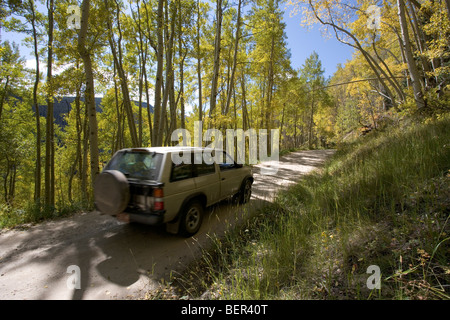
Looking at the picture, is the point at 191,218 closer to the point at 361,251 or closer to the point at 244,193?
the point at 244,193

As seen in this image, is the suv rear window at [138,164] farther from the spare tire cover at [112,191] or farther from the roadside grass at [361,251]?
the roadside grass at [361,251]

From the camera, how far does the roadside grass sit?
176 cm

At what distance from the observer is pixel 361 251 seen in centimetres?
219

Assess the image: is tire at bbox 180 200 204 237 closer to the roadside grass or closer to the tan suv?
the tan suv

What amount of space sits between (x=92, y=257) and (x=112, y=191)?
3.57ft

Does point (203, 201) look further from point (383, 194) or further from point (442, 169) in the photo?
point (442, 169)

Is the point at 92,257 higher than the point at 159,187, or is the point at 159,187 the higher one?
the point at 159,187

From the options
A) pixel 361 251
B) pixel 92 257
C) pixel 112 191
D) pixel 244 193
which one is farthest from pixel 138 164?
pixel 361 251

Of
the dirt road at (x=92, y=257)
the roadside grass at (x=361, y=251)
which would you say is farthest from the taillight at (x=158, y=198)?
the roadside grass at (x=361, y=251)

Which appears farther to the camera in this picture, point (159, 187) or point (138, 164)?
point (138, 164)

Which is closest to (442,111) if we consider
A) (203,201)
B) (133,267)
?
(203,201)

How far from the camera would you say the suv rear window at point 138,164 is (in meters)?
3.22

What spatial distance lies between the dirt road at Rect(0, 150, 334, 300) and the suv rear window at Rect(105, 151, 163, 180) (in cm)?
126

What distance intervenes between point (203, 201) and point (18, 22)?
12.7 meters
